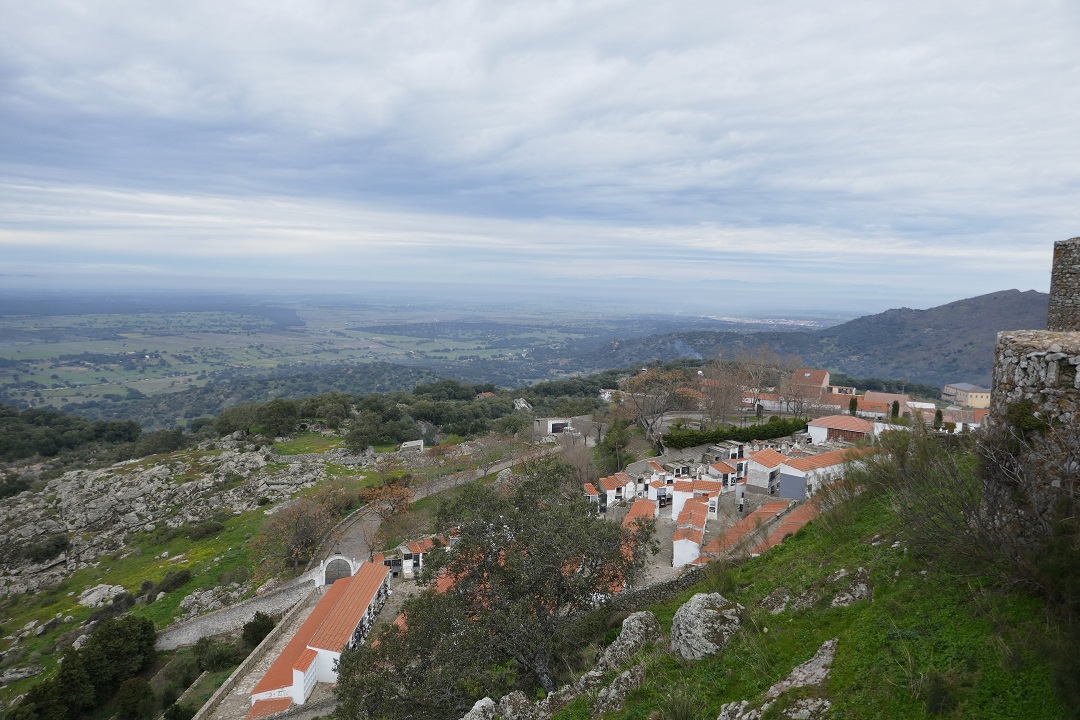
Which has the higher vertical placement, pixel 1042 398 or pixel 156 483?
pixel 1042 398

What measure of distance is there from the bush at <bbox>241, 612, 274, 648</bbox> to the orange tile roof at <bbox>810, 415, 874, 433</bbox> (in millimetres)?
24380

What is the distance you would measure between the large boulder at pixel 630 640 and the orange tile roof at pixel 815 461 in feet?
43.9

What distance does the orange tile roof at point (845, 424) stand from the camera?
24383 mm

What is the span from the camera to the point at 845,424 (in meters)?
25.1

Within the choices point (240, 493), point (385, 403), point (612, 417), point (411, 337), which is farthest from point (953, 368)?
point (411, 337)

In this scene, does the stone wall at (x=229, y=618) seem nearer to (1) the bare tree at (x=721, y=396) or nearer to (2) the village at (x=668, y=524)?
(2) the village at (x=668, y=524)

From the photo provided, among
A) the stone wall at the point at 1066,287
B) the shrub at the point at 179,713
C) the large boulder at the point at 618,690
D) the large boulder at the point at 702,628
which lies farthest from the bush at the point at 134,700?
the stone wall at the point at 1066,287

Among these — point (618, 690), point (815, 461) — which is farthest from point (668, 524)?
point (618, 690)

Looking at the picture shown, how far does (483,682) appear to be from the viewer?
7559 millimetres

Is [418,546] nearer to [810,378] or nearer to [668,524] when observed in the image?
[668,524]

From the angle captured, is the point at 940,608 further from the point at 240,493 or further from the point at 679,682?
the point at 240,493

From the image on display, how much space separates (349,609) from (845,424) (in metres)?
22.6

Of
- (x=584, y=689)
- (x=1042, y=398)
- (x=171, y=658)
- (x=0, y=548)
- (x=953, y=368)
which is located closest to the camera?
(x=1042, y=398)

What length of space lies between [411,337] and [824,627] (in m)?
193
